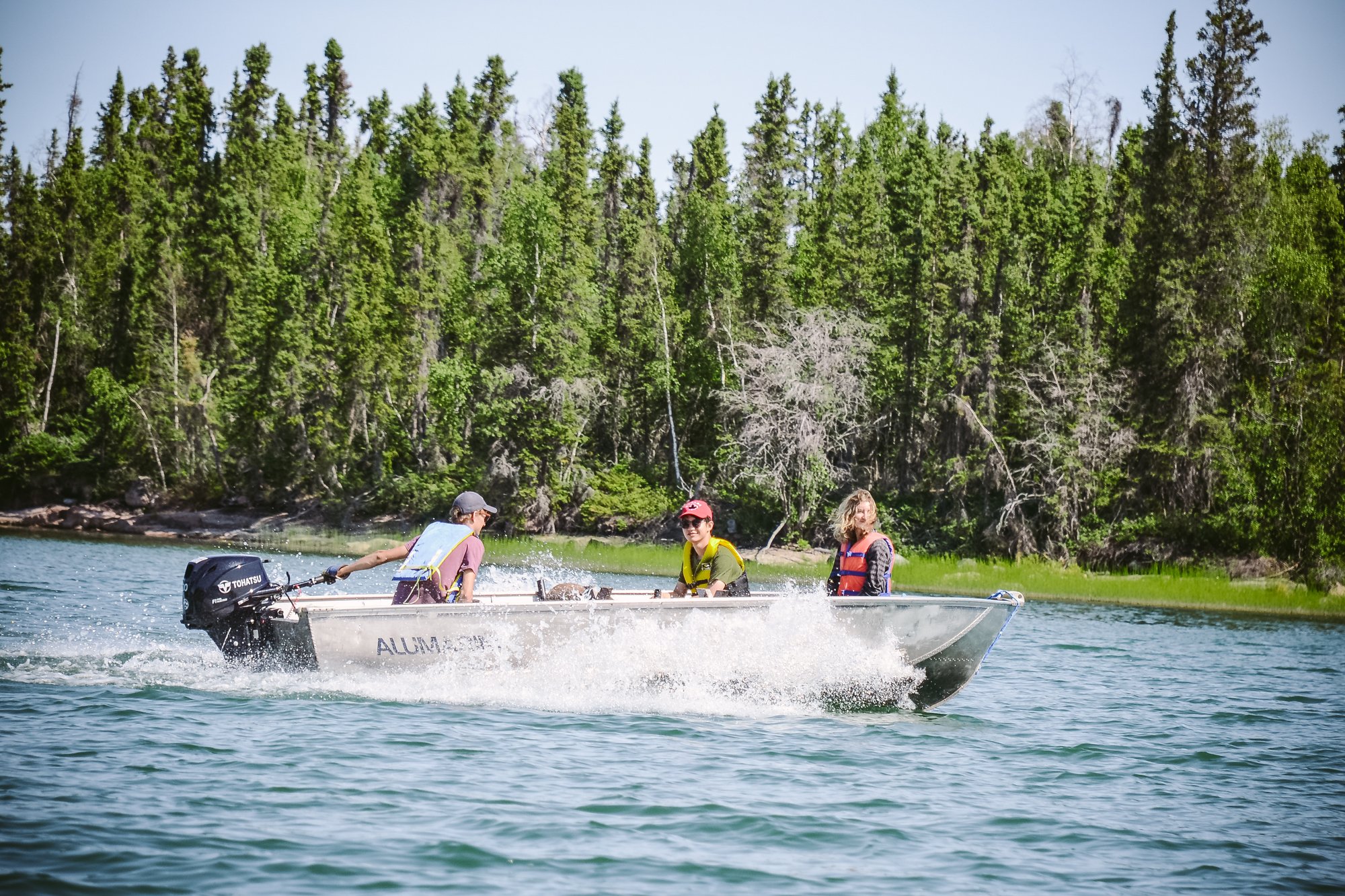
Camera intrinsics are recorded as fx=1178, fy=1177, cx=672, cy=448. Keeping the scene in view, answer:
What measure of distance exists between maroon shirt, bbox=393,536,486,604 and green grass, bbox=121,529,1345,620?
1906 cm

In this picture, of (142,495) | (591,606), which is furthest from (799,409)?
(591,606)

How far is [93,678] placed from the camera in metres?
10.8

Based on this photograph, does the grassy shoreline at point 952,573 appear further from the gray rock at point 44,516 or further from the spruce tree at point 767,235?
the spruce tree at point 767,235

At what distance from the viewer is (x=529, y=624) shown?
33.9ft

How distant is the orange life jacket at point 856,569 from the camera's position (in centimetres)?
1081

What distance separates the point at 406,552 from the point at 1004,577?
24.4 m

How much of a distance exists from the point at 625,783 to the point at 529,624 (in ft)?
8.40

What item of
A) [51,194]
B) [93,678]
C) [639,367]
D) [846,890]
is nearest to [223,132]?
[51,194]

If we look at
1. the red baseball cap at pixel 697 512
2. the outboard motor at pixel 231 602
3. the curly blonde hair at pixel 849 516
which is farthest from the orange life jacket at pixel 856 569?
the outboard motor at pixel 231 602

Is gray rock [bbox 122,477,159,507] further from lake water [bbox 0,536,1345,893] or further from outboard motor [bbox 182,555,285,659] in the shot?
outboard motor [bbox 182,555,285,659]

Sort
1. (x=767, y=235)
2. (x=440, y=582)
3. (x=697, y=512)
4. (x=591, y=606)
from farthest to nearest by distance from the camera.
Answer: (x=767, y=235)
(x=697, y=512)
(x=440, y=582)
(x=591, y=606)

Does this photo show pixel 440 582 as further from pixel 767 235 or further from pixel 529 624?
pixel 767 235

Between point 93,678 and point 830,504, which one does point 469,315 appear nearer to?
point 830,504

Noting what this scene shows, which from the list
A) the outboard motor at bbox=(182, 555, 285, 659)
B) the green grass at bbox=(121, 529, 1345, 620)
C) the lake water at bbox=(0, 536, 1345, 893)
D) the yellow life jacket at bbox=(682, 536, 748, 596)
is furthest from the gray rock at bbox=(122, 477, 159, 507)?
the yellow life jacket at bbox=(682, 536, 748, 596)
